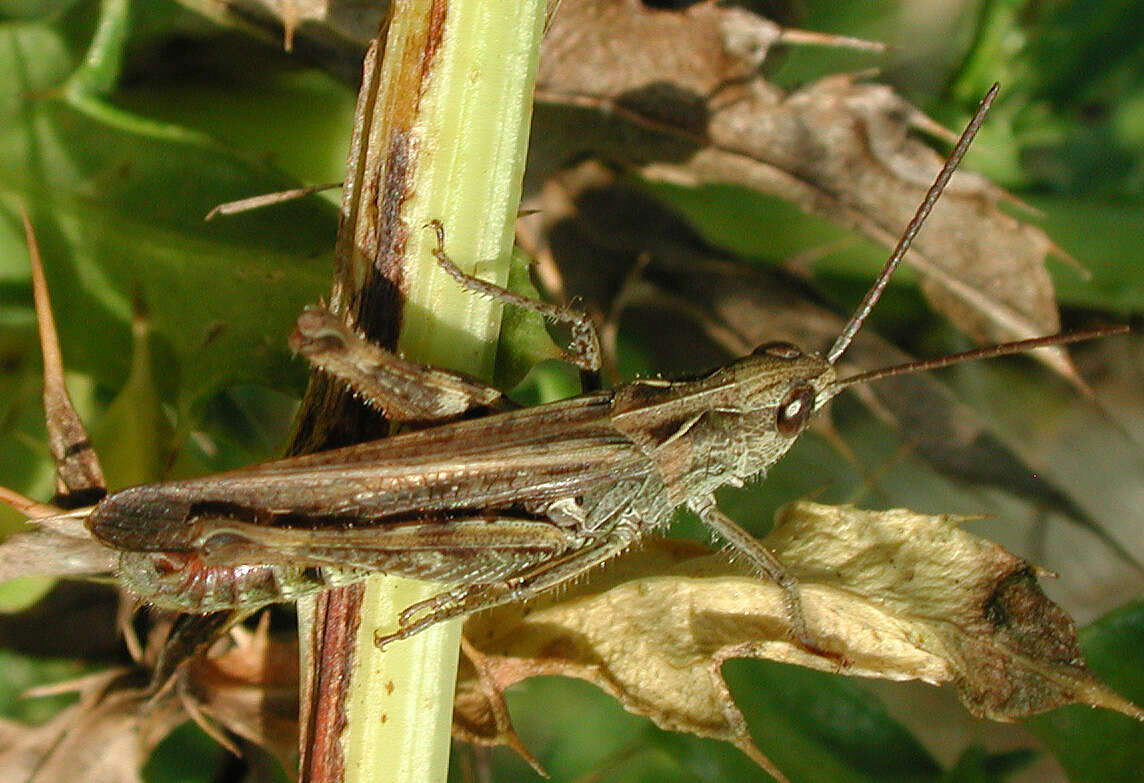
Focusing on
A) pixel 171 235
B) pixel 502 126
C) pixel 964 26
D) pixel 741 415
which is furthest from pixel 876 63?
pixel 171 235

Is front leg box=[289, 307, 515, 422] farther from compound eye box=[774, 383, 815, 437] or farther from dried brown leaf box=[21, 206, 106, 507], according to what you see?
compound eye box=[774, 383, 815, 437]

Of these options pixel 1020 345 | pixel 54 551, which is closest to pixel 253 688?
pixel 54 551

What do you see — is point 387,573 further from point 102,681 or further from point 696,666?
point 102,681

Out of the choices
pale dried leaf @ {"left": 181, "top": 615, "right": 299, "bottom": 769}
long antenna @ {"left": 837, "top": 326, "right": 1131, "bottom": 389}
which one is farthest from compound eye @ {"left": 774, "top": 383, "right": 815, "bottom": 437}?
pale dried leaf @ {"left": 181, "top": 615, "right": 299, "bottom": 769}

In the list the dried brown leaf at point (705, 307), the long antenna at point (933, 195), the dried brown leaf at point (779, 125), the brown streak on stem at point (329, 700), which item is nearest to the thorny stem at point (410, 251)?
the brown streak on stem at point (329, 700)

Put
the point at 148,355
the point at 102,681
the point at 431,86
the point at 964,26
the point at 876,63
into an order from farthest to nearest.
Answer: the point at 964,26 → the point at 876,63 → the point at 102,681 → the point at 148,355 → the point at 431,86

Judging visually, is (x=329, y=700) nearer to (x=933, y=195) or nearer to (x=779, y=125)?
(x=933, y=195)
